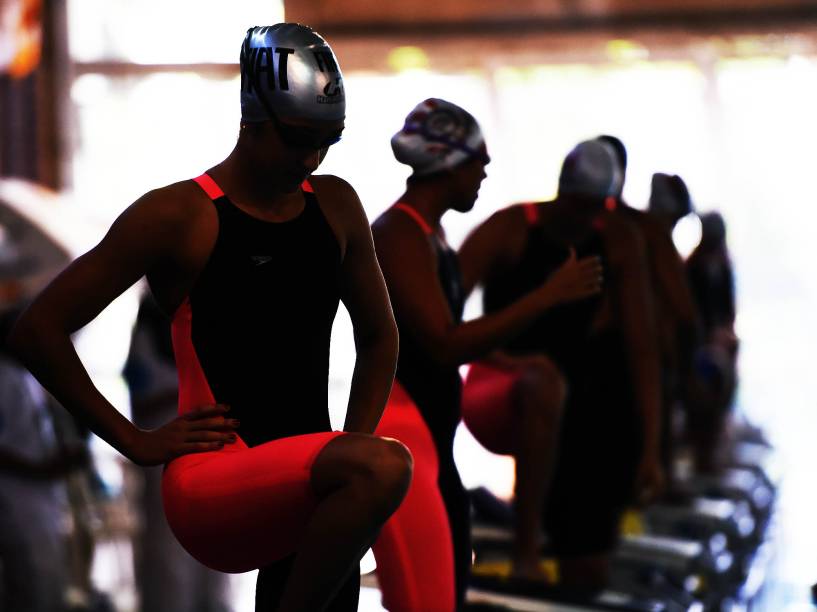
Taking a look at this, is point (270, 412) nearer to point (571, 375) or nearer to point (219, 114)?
point (571, 375)

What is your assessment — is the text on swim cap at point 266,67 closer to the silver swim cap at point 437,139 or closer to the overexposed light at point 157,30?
the silver swim cap at point 437,139

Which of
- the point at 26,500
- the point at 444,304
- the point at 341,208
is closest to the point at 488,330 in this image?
the point at 444,304

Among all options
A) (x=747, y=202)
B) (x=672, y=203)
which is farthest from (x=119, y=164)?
(x=672, y=203)

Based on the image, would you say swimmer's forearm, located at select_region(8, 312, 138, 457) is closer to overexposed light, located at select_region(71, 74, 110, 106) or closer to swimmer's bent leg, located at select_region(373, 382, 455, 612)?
swimmer's bent leg, located at select_region(373, 382, 455, 612)

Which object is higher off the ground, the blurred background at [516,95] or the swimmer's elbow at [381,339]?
the blurred background at [516,95]

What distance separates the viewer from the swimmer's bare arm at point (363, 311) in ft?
7.07

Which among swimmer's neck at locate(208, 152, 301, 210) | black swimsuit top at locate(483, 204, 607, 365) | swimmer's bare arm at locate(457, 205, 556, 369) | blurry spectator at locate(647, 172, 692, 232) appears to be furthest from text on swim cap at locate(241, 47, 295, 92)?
blurry spectator at locate(647, 172, 692, 232)

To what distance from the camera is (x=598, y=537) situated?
14.8 feet

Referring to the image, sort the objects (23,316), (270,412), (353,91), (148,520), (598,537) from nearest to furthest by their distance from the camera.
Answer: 1. (23,316)
2. (270,412)
3. (598,537)
4. (148,520)
5. (353,91)

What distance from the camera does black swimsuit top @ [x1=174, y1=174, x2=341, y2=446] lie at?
199 cm

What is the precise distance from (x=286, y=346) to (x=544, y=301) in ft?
2.59

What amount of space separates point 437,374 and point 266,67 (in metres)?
1.05

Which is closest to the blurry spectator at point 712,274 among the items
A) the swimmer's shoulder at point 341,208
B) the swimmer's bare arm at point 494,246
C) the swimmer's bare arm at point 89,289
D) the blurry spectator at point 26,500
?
the blurry spectator at point 26,500

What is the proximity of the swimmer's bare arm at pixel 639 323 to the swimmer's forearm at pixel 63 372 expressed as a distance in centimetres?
216
